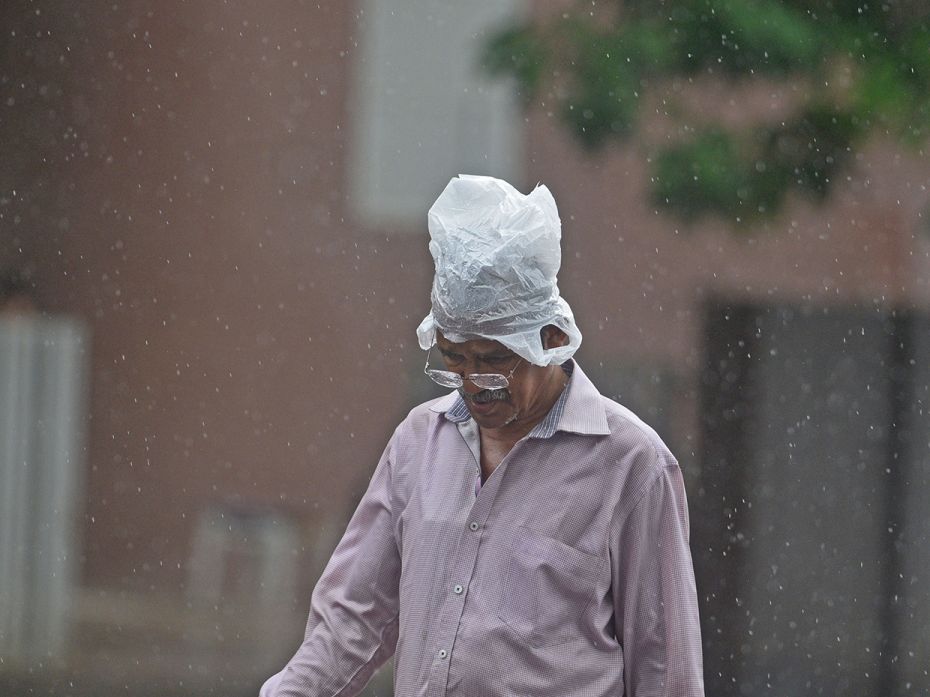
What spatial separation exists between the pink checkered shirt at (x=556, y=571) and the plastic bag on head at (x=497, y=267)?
0.15m

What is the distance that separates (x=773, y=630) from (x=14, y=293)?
3.34 metres

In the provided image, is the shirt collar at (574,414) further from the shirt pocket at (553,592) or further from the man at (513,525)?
the shirt pocket at (553,592)

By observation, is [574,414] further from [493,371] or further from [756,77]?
[756,77]

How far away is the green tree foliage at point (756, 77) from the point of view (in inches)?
194

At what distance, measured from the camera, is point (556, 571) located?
2.26 meters

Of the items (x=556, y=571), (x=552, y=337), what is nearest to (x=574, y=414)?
(x=552, y=337)

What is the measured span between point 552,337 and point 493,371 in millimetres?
133

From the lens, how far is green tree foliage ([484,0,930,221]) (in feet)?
16.1

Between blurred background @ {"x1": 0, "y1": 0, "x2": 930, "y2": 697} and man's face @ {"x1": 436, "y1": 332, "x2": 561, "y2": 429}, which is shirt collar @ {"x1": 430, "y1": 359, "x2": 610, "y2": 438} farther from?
blurred background @ {"x1": 0, "y1": 0, "x2": 930, "y2": 697}

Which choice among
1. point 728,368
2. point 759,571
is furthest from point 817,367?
point 759,571

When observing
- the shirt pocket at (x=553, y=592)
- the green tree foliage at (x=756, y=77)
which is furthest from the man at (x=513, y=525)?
the green tree foliage at (x=756, y=77)

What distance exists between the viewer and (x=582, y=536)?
2273mm

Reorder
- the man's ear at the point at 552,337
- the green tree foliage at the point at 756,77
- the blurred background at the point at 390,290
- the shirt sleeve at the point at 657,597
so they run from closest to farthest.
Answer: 1. the shirt sleeve at the point at 657,597
2. the man's ear at the point at 552,337
3. the green tree foliage at the point at 756,77
4. the blurred background at the point at 390,290

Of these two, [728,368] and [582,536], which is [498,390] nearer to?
[582,536]
